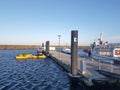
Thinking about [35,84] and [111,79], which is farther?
[35,84]

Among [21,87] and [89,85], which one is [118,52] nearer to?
[89,85]

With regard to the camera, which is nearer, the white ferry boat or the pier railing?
the pier railing

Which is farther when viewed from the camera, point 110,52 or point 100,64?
point 110,52

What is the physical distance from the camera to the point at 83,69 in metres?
24.2

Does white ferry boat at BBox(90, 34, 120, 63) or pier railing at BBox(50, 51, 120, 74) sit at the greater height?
white ferry boat at BBox(90, 34, 120, 63)

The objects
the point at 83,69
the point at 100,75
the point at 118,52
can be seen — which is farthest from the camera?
the point at 118,52

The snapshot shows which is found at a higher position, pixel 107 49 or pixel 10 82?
pixel 107 49

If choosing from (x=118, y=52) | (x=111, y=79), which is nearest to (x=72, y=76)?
(x=111, y=79)

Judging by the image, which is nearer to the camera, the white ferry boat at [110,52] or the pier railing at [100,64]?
the pier railing at [100,64]

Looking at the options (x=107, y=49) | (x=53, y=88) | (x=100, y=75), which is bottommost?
(x=53, y=88)

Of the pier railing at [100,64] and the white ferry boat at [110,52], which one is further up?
the white ferry boat at [110,52]

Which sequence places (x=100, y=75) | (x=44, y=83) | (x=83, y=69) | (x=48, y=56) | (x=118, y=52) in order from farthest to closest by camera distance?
(x=48, y=56) < (x=118, y=52) < (x=44, y=83) < (x=83, y=69) < (x=100, y=75)

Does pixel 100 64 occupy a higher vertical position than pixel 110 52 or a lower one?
lower

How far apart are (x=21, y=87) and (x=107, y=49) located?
19237mm
